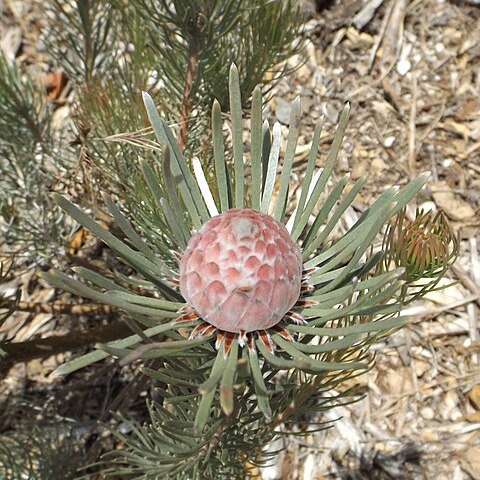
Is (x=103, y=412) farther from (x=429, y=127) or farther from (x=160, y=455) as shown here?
(x=429, y=127)

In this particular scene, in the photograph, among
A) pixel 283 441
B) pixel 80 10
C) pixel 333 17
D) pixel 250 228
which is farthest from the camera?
pixel 333 17

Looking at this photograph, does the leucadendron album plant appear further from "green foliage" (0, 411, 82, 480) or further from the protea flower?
"green foliage" (0, 411, 82, 480)

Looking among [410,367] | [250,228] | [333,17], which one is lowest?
[250,228]

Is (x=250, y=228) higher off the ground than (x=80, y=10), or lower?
lower

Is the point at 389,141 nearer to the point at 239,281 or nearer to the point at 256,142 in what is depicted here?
the point at 256,142

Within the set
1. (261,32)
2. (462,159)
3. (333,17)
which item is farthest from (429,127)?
(261,32)

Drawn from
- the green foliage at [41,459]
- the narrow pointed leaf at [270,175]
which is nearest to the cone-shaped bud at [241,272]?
the narrow pointed leaf at [270,175]

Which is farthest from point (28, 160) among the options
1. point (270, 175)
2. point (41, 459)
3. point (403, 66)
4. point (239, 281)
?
point (403, 66)
